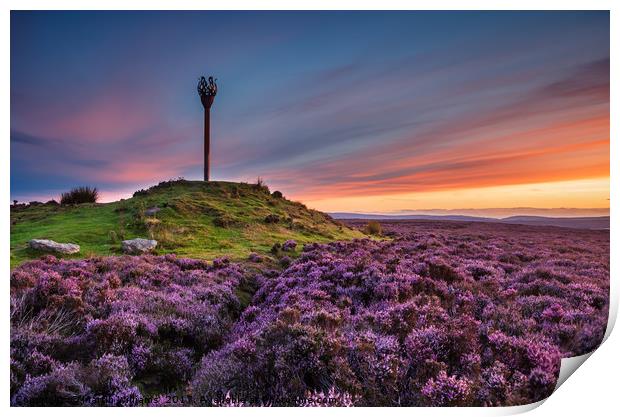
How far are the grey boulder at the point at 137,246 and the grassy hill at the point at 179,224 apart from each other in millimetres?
314

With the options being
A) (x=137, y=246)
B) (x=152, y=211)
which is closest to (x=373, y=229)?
(x=152, y=211)

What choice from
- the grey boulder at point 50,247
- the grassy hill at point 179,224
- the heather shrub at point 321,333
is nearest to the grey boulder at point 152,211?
the grassy hill at point 179,224

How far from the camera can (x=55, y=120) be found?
7.66 m

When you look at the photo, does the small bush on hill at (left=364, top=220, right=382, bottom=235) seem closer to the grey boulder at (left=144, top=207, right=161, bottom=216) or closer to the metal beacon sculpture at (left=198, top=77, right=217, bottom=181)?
the metal beacon sculpture at (left=198, top=77, right=217, bottom=181)

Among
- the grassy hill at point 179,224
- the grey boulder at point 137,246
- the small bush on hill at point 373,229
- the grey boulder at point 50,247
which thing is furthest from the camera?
the small bush on hill at point 373,229

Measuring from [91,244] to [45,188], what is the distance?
6079 millimetres

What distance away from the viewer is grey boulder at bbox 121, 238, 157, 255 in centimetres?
1233

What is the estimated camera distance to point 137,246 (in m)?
12.6

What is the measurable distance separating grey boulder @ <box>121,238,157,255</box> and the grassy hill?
0.31 metres

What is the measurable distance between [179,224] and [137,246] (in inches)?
149

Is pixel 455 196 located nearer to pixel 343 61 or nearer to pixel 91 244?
pixel 343 61

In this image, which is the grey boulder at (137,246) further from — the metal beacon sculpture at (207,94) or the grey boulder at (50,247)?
the metal beacon sculpture at (207,94)

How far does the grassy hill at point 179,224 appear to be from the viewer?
1319cm

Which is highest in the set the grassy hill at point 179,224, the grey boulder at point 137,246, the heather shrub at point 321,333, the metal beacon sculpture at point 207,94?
the metal beacon sculpture at point 207,94
